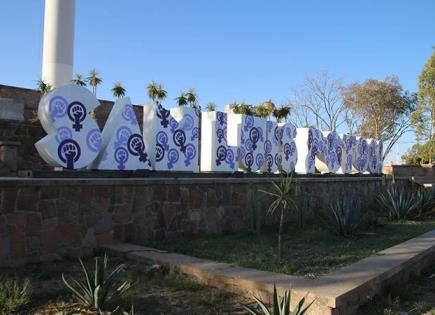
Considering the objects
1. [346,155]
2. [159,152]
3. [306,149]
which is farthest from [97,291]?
[346,155]

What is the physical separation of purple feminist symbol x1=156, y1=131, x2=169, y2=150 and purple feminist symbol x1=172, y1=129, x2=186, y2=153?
0.27m

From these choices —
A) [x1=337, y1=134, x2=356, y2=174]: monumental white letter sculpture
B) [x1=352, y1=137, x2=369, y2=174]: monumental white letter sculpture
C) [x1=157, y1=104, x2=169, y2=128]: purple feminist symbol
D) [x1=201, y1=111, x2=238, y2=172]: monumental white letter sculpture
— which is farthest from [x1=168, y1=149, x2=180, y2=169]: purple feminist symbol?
Answer: [x1=352, y1=137, x2=369, y2=174]: monumental white letter sculpture

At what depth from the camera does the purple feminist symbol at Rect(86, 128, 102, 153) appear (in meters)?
9.62

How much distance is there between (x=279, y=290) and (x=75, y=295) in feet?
7.67

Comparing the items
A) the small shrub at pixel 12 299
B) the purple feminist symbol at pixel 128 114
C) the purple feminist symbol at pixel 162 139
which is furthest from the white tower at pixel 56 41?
the small shrub at pixel 12 299

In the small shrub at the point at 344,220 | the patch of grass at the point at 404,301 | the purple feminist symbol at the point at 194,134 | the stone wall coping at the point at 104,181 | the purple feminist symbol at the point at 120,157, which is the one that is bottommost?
the patch of grass at the point at 404,301

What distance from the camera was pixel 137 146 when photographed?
10.6 m

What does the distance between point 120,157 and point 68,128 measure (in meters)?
1.36

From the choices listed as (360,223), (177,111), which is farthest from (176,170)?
(360,223)

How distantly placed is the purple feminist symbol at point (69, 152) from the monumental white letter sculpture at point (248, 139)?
201 inches

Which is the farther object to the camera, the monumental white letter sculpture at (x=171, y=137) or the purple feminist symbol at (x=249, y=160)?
the purple feminist symbol at (x=249, y=160)

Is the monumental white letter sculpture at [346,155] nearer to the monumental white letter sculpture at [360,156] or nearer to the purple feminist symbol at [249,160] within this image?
the monumental white letter sculpture at [360,156]

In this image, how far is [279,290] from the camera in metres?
5.43

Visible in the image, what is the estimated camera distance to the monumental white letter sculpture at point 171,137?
1095 cm
